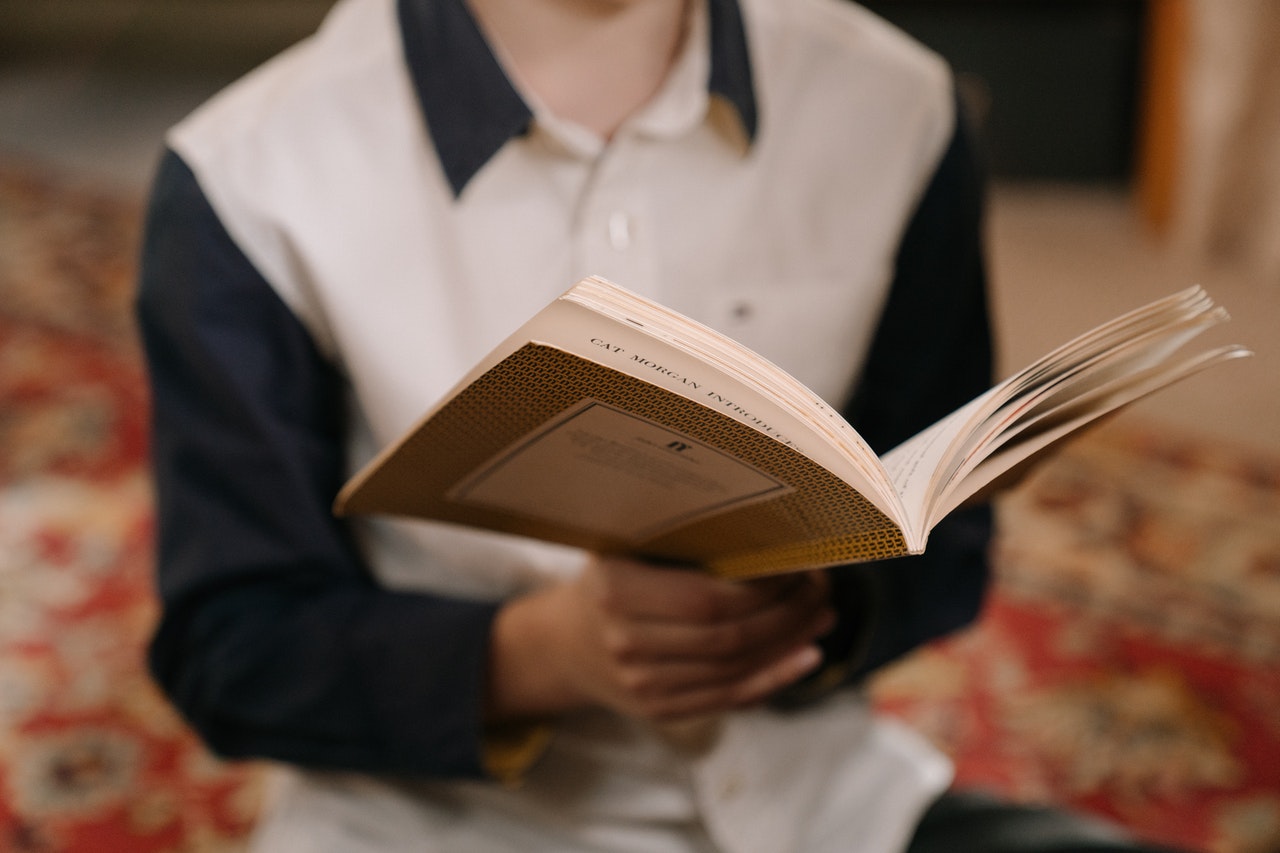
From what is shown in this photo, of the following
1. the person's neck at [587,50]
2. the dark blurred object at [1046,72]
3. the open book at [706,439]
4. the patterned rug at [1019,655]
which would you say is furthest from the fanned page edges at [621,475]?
the dark blurred object at [1046,72]

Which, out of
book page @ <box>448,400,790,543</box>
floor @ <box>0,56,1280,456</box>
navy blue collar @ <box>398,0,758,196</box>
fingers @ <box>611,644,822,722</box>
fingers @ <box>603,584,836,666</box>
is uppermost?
navy blue collar @ <box>398,0,758,196</box>

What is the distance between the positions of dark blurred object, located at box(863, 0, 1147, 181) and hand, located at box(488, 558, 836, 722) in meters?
2.20

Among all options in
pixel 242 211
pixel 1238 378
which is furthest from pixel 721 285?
pixel 1238 378

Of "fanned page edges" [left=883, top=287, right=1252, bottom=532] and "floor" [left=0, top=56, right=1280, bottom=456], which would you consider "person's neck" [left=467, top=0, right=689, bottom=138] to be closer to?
"fanned page edges" [left=883, top=287, right=1252, bottom=532]

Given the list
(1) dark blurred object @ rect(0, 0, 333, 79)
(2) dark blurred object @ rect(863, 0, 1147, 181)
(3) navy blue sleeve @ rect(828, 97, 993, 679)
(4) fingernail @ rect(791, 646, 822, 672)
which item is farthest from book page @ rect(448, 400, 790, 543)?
(1) dark blurred object @ rect(0, 0, 333, 79)

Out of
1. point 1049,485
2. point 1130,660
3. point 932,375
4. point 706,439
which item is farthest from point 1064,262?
point 706,439

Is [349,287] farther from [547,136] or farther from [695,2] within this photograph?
[695,2]

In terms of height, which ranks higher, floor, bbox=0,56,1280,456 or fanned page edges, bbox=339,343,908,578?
fanned page edges, bbox=339,343,908,578

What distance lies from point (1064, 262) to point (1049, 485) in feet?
2.93

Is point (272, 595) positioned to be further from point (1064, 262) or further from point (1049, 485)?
point (1064, 262)

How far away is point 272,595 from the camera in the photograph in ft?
2.17

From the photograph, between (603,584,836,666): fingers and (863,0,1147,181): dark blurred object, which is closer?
(603,584,836,666): fingers

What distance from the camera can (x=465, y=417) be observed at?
1.40ft

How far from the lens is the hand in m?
0.56
